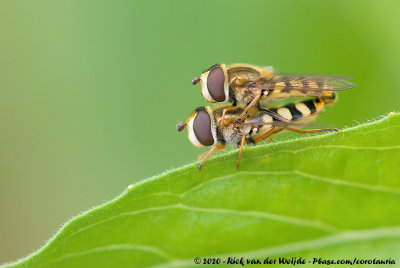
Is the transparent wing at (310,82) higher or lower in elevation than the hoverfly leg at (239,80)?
lower

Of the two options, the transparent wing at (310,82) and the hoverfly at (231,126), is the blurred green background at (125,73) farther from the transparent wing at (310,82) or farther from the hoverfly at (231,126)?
the hoverfly at (231,126)

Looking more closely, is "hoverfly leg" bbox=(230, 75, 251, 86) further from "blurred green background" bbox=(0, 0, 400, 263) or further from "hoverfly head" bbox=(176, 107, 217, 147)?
"blurred green background" bbox=(0, 0, 400, 263)

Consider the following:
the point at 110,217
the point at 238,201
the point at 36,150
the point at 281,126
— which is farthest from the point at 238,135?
the point at 36,150

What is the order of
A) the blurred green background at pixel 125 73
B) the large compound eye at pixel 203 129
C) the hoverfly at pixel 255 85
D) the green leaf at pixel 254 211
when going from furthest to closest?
1. the blurred green background at pixel 125 73
2. the hoverfly at pixel 255 85
3. the large compound eye at pixel 203 129
4. the green leaf at pixel 254 211

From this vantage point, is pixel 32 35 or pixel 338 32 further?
pixel 32 35

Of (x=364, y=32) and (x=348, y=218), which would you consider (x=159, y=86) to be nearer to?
(x=364, y=32)

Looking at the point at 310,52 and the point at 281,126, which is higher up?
the point at 310,52

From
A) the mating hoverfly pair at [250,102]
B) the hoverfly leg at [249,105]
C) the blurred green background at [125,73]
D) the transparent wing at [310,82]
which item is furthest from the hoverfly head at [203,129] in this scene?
the blurred green background at [125,73]
